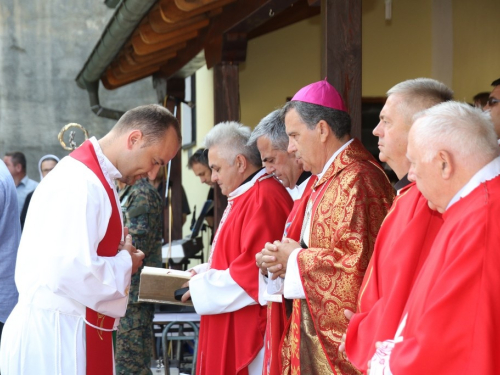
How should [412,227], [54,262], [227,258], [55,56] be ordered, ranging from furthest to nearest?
[55,56] < [227,258] < [54,262] < [412,227]

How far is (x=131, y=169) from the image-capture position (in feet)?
12.6

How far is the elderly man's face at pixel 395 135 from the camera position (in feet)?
10.1

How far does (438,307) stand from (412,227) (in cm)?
47

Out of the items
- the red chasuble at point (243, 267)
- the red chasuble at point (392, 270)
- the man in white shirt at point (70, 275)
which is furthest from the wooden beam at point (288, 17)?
the red chasuble at point (392, 270)

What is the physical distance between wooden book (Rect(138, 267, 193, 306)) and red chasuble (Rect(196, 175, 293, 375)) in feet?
0.69

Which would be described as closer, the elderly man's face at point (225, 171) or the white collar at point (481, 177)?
the white collar at point (481, 177)

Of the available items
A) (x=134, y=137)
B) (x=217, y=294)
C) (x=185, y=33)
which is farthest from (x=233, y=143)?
(x=185, y=33)

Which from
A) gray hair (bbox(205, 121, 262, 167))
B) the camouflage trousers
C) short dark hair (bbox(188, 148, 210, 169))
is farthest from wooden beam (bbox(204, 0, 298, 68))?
the camouflage trousers

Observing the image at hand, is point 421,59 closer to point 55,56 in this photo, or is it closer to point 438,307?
point 438,307

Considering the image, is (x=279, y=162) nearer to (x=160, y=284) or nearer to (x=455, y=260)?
(x=160, y=284)

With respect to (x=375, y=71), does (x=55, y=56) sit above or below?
above

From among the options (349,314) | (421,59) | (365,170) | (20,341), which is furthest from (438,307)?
(421,59)

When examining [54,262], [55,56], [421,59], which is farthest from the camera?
[55,56]

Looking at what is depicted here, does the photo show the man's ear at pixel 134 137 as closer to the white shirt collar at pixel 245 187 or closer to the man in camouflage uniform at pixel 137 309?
the white shirt collar at pixel 245 187
